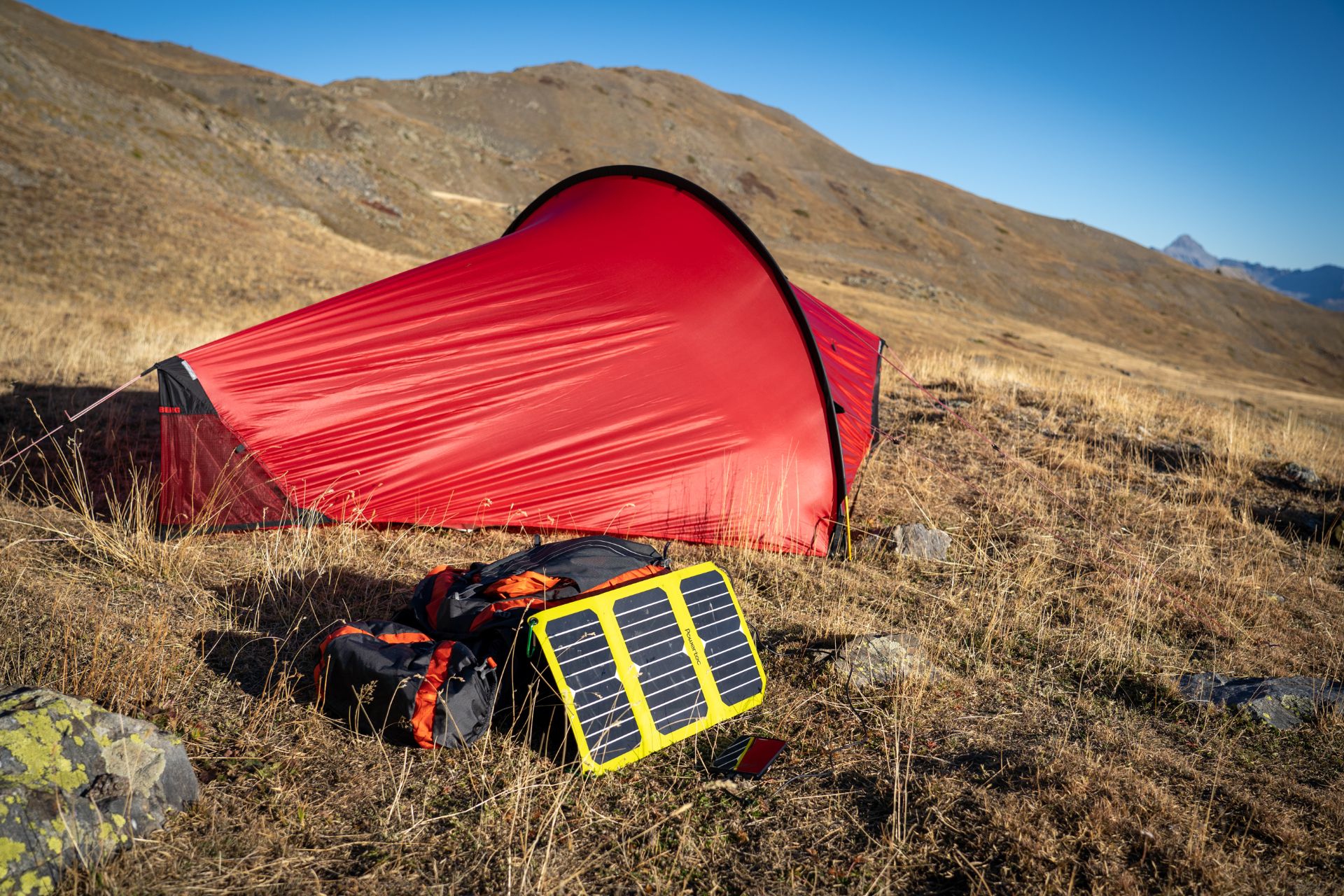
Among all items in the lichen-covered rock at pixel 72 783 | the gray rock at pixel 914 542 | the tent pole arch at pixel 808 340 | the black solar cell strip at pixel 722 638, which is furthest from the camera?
the tent pole arch at pixel 808 340

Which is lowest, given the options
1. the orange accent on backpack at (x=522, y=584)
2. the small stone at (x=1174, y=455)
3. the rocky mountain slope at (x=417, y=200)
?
the orange accent on backpack at (x=522, y=584)

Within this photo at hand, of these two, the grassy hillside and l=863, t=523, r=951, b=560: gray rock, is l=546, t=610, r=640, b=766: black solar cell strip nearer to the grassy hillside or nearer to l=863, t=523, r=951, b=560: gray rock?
the grassy hillside

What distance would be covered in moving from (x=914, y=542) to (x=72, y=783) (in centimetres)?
443

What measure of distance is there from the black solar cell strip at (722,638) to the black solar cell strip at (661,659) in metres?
0.11

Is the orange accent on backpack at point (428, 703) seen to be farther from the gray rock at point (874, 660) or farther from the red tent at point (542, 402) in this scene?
the red tent at point (542, 402)

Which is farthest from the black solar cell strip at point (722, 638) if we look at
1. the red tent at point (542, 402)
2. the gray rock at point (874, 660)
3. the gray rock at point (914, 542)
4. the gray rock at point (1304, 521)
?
the gray rock at point (1304, 521)

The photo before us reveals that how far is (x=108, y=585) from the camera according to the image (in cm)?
385

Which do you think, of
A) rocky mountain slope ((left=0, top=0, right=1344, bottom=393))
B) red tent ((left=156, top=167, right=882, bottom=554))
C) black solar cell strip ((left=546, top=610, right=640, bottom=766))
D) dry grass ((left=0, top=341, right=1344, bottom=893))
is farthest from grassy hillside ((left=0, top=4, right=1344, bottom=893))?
rocky mountain slope ((left=0, top=0, right=1344, bottom=393))

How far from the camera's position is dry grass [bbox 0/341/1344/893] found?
2.38 meters

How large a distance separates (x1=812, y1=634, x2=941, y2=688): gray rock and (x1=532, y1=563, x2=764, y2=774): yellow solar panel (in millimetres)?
435

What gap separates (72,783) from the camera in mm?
2229

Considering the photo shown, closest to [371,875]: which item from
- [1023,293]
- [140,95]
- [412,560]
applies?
[412,560]

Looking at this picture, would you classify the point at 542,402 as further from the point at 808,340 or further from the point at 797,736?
the point at 797,736

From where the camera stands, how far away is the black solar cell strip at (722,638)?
10.5 ft
